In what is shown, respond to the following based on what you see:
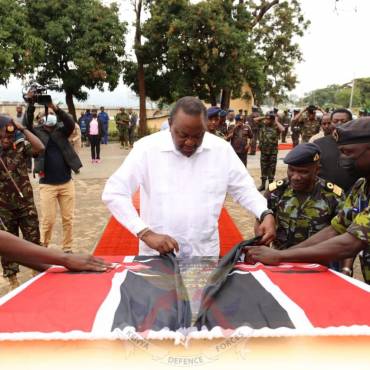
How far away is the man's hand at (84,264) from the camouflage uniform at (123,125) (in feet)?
55.8

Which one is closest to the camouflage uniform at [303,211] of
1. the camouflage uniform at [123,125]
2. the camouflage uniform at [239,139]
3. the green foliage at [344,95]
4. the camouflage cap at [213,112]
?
the camouflage cap at [213,112]

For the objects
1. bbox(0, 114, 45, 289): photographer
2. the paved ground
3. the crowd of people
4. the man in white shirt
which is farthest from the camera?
the paved ground

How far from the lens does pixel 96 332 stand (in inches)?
61.6

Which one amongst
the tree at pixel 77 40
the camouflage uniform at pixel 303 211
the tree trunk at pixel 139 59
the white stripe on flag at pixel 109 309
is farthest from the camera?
the tree trunk at pixel 139 59

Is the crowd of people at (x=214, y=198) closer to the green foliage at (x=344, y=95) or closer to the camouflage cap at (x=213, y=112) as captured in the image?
the camouflage cap at (x=213, y=112)

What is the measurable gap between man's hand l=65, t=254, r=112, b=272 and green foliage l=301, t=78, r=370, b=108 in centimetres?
4506

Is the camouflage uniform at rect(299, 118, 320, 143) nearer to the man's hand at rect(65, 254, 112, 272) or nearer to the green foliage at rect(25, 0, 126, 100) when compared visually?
the man's hand at rect(65, 254, 112, 272)

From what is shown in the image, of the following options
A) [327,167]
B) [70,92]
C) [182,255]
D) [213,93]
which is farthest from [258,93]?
[182,255]

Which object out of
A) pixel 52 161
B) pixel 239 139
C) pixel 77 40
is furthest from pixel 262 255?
pixel 77 40

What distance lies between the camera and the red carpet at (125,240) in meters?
5.45

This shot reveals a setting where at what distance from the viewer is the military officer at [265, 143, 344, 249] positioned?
296 centimetres

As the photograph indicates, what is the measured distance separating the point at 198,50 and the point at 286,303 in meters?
18.7

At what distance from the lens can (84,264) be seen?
7.29 ft

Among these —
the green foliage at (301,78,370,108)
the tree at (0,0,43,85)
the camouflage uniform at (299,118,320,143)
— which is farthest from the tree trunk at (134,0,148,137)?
the green foliage at (301,78,370,108)
